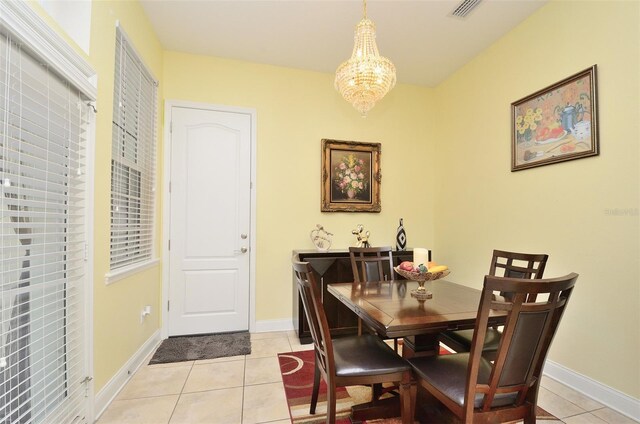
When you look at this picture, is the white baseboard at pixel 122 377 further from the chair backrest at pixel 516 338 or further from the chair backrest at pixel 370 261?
the chair backrest at pixel 516 338

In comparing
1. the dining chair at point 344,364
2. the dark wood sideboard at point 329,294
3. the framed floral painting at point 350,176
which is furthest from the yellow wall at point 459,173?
the dining chair at point 344,364

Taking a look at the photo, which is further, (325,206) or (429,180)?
Answer: (429,180)

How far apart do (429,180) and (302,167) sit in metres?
1.77

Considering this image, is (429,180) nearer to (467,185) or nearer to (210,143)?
(467,185)

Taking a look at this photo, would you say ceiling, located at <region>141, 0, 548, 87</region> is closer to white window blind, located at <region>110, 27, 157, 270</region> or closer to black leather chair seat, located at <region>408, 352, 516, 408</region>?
white window blind, located at <region>110, 27, 157, 270</region>

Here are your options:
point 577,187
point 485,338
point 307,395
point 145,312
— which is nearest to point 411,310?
point 485,338

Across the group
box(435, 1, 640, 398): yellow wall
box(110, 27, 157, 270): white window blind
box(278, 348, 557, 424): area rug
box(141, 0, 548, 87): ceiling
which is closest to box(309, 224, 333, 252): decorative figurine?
box(278, 348, 557, 424): area rug

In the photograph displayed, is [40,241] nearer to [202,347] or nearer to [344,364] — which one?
[344,364]

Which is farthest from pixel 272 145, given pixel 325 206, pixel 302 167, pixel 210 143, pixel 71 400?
pixel 71 400

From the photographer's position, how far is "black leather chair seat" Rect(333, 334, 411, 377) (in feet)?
5.16

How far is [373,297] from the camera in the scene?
1.94m

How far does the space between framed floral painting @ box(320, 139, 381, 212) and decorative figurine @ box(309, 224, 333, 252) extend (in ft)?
0.80

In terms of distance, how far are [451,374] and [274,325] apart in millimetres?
2392

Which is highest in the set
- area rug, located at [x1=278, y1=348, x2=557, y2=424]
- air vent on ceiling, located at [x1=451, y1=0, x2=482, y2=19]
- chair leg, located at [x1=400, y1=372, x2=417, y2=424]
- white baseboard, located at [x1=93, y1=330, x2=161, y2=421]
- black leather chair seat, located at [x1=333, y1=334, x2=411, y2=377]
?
air vent on ceiling, located at [x1=451, y1=0, x2=482, y2=19]
